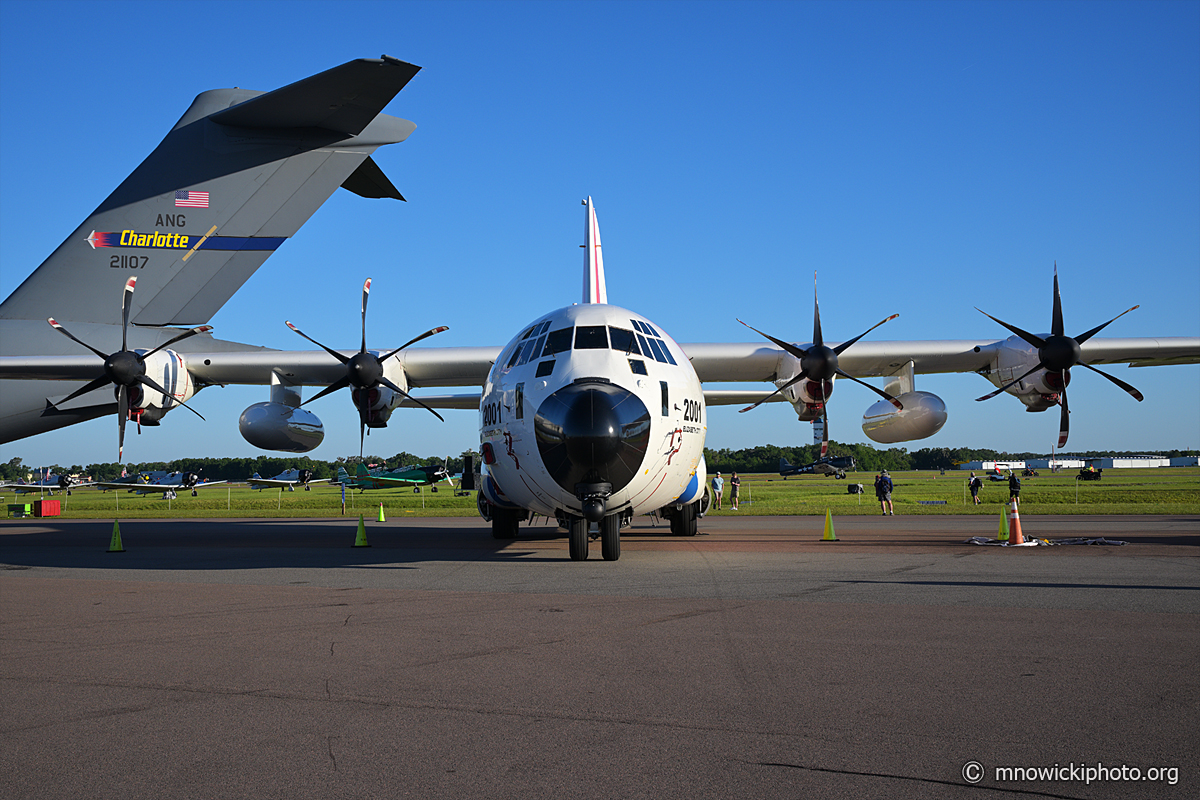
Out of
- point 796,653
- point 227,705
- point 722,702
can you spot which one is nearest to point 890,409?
point 796,653

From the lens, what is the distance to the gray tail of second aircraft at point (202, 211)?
16312mm

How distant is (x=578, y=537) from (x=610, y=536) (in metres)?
0.48

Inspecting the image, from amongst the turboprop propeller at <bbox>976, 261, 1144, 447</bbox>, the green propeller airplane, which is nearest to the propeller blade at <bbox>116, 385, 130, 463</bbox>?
the turboprop propeller at <bbox>976, 261, 1144, 447</bbox>

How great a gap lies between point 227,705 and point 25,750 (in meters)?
1.01

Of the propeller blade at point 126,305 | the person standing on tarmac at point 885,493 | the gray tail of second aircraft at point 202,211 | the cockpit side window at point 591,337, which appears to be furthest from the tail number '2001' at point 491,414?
the person standing on tarmac at point 885,493

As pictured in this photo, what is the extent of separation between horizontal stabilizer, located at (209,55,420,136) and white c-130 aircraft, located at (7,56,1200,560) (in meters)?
0.04

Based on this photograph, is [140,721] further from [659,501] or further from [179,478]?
[179,478]

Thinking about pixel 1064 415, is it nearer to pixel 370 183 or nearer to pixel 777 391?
pixel 777 391

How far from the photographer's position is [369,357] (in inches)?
698

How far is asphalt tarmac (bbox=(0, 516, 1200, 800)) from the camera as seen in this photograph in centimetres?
365

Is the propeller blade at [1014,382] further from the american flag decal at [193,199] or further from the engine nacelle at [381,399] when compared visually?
the american flag decal at [193,199]

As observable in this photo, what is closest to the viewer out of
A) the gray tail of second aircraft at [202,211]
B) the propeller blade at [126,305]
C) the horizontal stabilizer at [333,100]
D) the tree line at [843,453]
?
the horizontal stabilizer at [333,100]

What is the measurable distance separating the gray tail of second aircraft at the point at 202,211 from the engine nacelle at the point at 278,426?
3.24 meters

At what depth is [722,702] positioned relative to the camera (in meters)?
4.82
